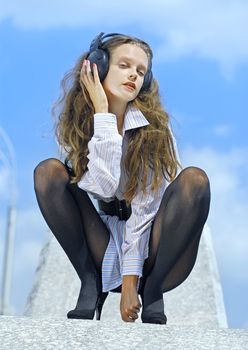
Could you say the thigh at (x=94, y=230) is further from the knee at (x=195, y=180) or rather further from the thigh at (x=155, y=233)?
the knee at (x=195, y=180)

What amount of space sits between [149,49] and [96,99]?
1.26 ft

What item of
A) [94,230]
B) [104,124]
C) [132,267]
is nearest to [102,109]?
[104,124]

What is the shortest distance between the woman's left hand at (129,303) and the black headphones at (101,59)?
0.88 m

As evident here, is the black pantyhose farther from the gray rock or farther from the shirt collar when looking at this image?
the gray rock

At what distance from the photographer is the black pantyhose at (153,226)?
3521 mm

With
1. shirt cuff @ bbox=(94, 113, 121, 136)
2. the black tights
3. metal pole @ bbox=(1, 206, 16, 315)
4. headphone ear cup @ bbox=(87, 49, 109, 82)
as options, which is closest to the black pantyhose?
the black tights

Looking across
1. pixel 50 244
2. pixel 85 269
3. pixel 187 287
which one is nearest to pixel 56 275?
pixel 50 244

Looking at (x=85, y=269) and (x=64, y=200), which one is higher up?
(x=64, y=200)

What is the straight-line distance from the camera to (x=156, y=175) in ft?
12.3

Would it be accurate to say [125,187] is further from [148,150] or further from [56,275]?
[56,275]

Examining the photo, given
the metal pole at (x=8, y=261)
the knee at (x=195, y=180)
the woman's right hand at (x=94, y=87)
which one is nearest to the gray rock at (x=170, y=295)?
the woman's right hand at (x=94, y=87)

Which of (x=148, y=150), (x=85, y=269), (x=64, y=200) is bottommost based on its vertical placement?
(x=85, y=269)

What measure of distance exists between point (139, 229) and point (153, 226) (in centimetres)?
6

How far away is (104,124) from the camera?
3.63m
